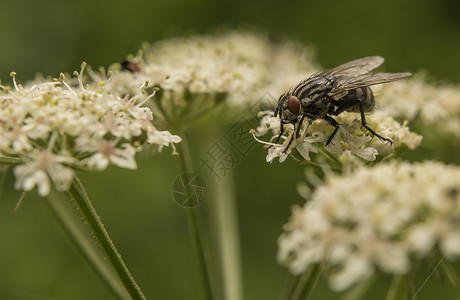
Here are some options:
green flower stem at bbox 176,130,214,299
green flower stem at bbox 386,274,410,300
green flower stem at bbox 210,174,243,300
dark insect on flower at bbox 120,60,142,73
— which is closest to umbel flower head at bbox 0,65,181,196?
green flower stem at bbox 176,130,214,299

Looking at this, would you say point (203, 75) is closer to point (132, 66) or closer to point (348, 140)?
point (132, 66)

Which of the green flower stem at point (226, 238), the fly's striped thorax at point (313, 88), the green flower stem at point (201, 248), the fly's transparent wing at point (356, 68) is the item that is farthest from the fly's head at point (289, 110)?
the green flower stem at point (226, 238)

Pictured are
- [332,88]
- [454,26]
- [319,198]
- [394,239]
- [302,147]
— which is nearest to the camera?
[394,239]

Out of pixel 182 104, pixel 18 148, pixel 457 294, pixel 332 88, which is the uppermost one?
pixel 18 148

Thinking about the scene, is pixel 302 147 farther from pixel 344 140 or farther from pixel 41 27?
pixel 41 27

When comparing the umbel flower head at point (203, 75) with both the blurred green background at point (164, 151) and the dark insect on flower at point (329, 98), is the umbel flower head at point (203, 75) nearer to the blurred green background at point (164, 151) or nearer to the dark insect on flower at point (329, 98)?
the dark insect on flower at point (329, 98)

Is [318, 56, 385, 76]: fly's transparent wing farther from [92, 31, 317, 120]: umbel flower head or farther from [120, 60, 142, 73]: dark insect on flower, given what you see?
[120, 60, 142, 73]: dark insect on flower

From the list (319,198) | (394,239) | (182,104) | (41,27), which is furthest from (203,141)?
(41,27)
